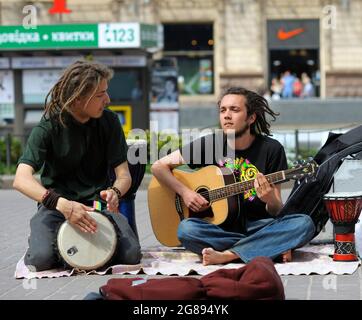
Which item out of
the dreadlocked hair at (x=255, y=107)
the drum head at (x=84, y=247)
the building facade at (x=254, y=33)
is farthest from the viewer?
the building facade at (x=254, y=33)

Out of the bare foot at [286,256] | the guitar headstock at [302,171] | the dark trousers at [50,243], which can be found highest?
the guitar headstock at [302,171]

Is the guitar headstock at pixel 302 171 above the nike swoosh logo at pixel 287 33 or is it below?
below

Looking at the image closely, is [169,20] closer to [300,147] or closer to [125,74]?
[125,74]

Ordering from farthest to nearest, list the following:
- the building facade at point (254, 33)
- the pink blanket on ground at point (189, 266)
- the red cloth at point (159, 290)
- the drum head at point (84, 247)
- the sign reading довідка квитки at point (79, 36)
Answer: the building facade at point (254, 33)
the sign reading довідка квитки at point (79, 36)
the drum head at point (84, 247)
the pink blanket on ground at point (189, 266)
the red cloth at point (159, 290)

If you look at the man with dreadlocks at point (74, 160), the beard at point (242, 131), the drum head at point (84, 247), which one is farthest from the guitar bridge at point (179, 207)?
the drum head at point (84, 247)

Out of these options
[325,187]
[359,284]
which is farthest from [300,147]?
[359,284]

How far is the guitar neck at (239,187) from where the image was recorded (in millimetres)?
6695

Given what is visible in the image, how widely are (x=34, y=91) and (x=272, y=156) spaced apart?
12.6 metres

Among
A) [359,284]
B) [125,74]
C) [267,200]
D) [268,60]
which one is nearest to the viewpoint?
[359,284]

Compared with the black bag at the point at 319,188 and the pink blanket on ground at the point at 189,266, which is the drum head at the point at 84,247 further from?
the black bag at the point at 319,188

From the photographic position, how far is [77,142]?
6945mm

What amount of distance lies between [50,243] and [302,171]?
6.13 ft

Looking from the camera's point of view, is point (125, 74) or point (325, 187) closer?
point (325, 187)

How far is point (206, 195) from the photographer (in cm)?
708
